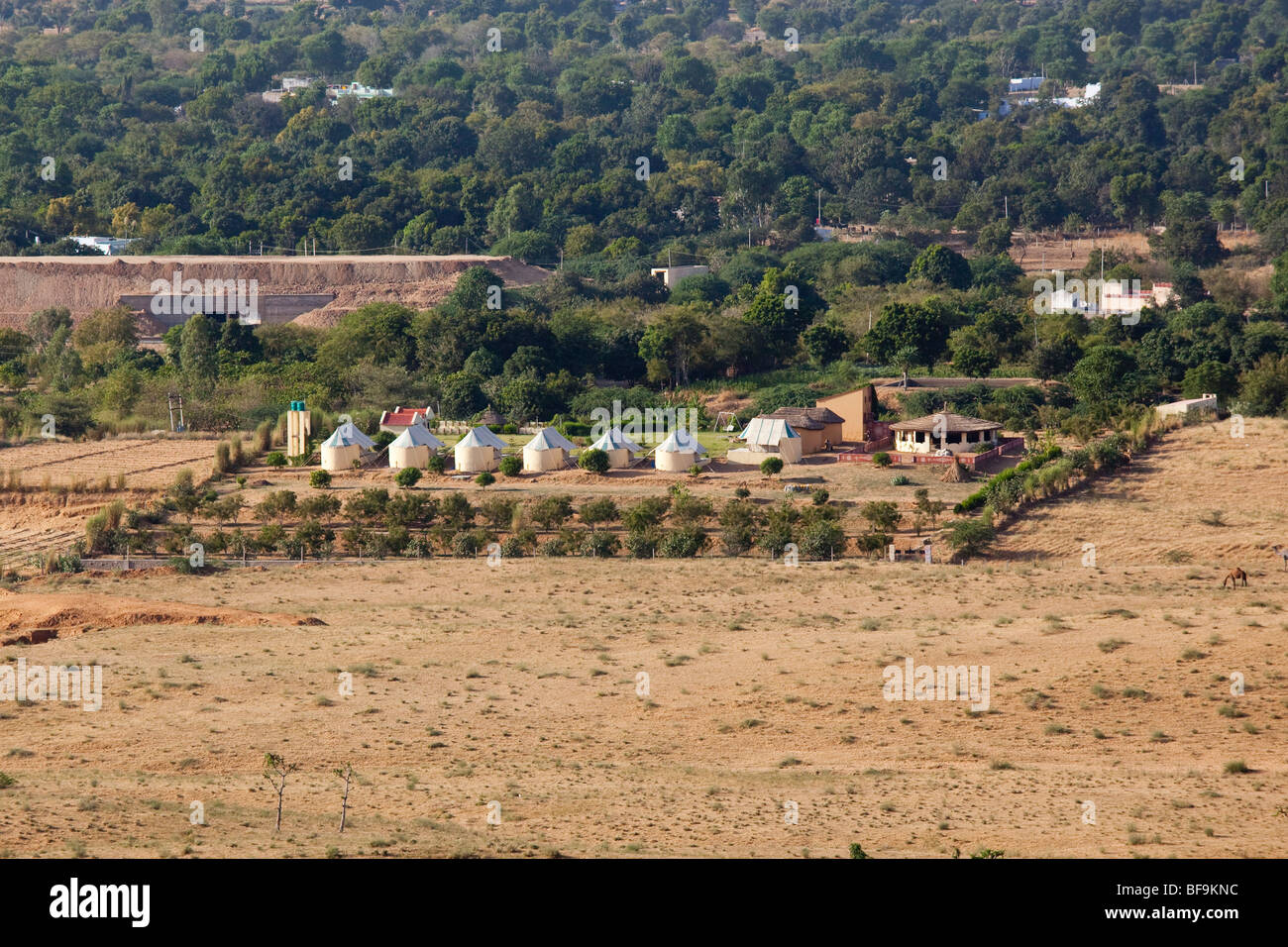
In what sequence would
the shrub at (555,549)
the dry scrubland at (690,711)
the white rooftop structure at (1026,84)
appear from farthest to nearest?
the white rooftop structure at (1026,84)
the shrub at (555,549)
the dry scrubland at (690,711)

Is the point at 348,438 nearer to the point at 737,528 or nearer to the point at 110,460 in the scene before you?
the point at 110,460

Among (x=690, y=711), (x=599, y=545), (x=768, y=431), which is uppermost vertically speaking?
(x=768, y=431)

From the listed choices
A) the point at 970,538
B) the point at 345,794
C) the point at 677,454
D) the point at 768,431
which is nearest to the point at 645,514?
the point at 677,454

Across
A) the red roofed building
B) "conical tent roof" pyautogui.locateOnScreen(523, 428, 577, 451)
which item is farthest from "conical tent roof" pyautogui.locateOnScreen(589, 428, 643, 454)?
the red roofed building

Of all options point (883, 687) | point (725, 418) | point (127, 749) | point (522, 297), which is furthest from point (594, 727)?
point (522, 297)

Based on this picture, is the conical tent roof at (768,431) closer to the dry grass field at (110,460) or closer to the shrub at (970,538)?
the shrub at (970,538)

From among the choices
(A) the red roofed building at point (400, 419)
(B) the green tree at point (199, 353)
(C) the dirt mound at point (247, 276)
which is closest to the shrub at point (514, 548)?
(A) the red roofed building at point (400, 419)

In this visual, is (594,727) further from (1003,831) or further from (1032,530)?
(1032,530)
